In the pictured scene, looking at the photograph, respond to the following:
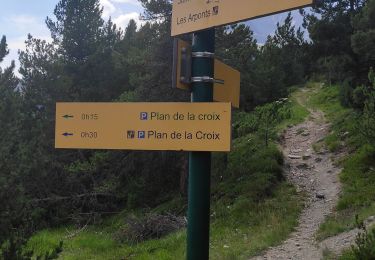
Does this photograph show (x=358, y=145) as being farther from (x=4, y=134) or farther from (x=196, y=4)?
(x=196, y=4)

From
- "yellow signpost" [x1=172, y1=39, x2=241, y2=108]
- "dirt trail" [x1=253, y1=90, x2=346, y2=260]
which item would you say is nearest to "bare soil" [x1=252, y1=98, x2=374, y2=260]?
"dirt trail" [x1=253, y1=90, x2=346, y2=260]

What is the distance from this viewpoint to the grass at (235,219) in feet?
34.1

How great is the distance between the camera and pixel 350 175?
1420 cm

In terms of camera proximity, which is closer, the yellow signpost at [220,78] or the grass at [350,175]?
the yellow signpost at [220,78]

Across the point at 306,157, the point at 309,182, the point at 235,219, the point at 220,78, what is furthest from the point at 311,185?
the point at 220,78

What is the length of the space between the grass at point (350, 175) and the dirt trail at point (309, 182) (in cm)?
31

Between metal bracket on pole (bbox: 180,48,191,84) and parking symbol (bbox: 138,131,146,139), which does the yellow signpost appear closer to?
metal bracket on pole (bbox: 180,48,191,84)

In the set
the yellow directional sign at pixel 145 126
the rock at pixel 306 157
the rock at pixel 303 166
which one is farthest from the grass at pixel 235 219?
the yellow directional sign at pixel 145 126

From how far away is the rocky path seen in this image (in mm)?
9086

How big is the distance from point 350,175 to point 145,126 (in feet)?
39.5

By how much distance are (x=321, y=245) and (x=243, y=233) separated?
111 inches

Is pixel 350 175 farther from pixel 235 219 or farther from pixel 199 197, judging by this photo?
pixel 199 197

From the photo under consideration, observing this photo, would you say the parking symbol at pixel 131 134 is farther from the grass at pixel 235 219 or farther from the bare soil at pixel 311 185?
the bare soil at pixel 311 185

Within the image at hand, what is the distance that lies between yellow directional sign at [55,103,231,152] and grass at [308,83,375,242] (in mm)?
7012
